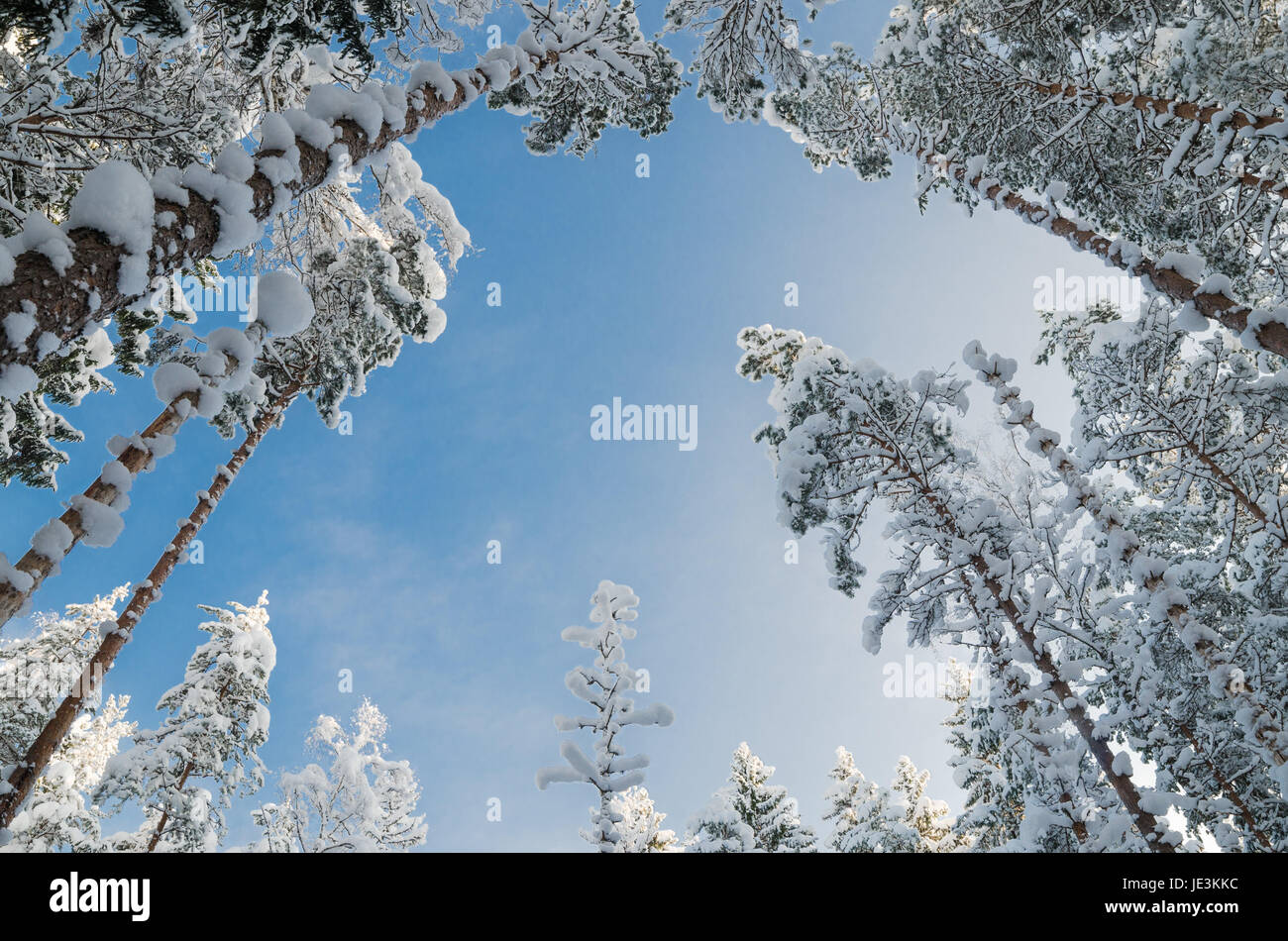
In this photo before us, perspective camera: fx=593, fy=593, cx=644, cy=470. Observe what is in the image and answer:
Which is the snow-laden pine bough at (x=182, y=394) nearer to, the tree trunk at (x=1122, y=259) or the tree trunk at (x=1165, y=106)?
the tree trunk at (x=1122, y=259)

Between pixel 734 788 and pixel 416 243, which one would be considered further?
pixel 734 788

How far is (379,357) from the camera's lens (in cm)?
948

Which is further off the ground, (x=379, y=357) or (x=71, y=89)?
(x=71, y=89)

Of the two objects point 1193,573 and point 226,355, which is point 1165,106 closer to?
point 1193,573

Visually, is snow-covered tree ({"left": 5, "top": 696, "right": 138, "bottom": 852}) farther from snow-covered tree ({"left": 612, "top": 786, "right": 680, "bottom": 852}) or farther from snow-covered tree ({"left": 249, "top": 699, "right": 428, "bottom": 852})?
snow-covered tree ({"left": 612, "top": 786, "right": 680, "bottom": 852})

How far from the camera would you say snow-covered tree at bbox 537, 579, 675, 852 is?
2.99m

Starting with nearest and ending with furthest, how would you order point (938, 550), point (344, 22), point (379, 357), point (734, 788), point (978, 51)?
point (344, 22) < point (938, 550) < point (978, 51) < point (379, 357) < point (734, 788)

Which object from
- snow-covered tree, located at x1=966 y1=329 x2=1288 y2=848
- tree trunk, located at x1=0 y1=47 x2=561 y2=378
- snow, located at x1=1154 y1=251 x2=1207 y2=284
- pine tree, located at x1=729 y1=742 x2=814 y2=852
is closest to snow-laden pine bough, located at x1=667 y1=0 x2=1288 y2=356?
snow, located at x1=1154 y1=251 x2=1207 y2=284

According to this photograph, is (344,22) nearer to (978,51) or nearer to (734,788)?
(978,51)

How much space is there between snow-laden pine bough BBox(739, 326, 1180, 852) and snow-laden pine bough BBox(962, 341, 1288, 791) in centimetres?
55
